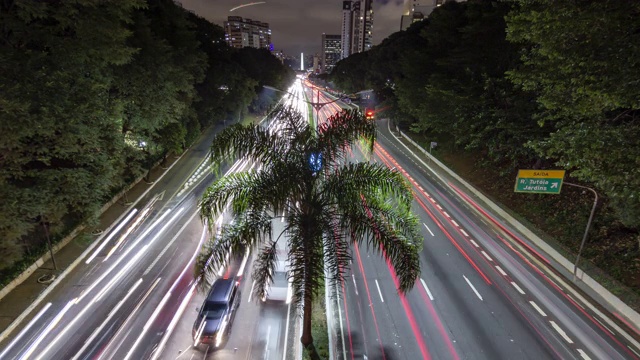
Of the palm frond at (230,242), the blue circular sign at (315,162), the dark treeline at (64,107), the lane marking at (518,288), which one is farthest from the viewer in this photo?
the lane marking at (518,288)

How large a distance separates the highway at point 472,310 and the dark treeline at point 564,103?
3434 millimetres

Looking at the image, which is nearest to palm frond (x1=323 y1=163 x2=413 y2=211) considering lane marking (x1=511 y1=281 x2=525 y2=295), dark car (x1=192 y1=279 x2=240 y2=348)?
dark car (x1=192 y1=279 x2=240 y2=348)

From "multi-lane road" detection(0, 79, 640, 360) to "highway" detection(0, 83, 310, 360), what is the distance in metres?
0.05

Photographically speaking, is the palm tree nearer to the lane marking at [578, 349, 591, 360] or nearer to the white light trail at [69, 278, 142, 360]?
the white light trail at [69, 278, 142, 360]

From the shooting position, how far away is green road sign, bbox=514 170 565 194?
15.6m

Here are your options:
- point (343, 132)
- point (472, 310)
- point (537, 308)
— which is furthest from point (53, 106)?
point (537, 308)

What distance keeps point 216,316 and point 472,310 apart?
10858 millimetres

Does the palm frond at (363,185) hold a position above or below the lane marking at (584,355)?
above

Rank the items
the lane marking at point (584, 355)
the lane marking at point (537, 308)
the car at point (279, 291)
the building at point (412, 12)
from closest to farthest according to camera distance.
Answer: the lane marking at point (584, 355) < the lane marking at point (537, 308) < the car at point (279, 291) < the building at point (412, 12)

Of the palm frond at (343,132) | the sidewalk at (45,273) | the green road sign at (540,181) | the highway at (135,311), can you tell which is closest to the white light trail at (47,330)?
the highway at (135,311)

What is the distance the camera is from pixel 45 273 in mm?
16328

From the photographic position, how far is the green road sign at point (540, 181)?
51.1ft

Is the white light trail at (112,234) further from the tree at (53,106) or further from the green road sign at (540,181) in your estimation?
the green road sign at (540,181)

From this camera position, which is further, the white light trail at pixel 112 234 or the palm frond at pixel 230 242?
the white light trail at pixel 112 234
